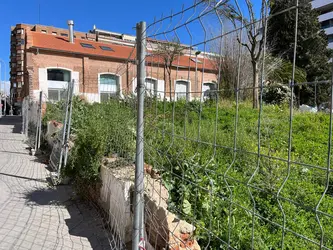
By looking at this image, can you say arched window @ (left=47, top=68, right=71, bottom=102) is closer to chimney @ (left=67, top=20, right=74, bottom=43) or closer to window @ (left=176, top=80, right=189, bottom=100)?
chimney @ (left=67, top=20, right=74, bottom=43)

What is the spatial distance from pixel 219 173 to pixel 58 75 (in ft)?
61.1

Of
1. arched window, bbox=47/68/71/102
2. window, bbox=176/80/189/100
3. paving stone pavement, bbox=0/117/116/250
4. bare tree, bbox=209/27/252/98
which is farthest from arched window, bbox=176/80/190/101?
arched window, bbox=47/68/71/102

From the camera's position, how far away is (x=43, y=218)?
3479mm

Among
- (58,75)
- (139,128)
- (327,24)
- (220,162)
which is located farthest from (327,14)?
(139,128)

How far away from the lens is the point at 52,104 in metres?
9.93

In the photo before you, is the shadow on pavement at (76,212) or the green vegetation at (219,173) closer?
the green vegetation at (219,173)

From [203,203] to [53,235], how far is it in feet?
6.05

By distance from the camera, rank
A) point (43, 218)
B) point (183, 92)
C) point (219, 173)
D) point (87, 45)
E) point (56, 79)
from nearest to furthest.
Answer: point (183, 92) → point (219, 173) → point (43, 218) → point (56, 79) → point (87, 45)

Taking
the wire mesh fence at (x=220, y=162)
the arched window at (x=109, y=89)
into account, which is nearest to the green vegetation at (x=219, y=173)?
the wire mesh fence at (x=220, y=162)

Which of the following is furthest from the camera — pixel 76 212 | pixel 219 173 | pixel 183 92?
pixel 76 212

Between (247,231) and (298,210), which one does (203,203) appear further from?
(298,210)

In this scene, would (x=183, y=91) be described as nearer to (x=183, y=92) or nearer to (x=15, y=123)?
(x=183, y=92)

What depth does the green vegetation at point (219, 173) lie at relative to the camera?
2221 millimetres

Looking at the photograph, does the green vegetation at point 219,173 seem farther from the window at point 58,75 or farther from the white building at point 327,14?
the white building at point 327,14
